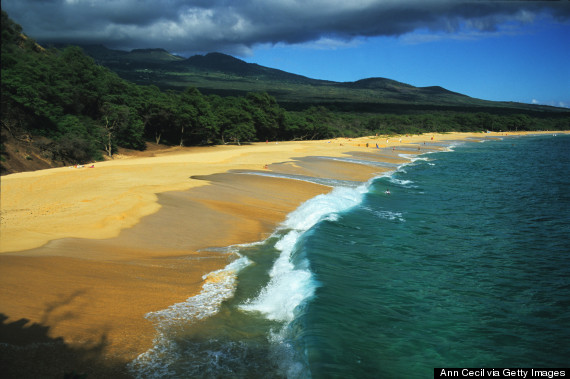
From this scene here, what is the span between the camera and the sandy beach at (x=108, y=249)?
20.1ft

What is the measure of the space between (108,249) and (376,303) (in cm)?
754

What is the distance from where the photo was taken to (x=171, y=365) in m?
5.87

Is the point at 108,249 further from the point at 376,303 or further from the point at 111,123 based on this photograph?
the point at 111,123

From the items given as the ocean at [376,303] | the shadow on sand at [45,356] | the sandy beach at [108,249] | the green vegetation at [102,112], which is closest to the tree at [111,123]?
the green vegetation at [102,112]

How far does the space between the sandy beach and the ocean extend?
2.29ft

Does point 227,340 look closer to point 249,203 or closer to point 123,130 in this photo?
point 249,203

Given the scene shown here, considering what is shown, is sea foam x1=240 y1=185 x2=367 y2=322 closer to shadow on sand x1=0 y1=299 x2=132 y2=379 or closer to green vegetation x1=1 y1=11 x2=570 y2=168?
shadow on sand x1=0 y1=299 x2=132 y2=379

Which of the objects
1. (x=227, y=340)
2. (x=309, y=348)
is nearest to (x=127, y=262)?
(x=227, y=340)

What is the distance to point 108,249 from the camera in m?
10.6

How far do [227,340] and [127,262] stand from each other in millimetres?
4468

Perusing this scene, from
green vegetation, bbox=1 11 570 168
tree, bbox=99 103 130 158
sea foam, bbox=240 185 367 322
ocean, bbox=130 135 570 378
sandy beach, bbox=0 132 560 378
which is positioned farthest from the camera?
tree, bbox=99 103 130 158

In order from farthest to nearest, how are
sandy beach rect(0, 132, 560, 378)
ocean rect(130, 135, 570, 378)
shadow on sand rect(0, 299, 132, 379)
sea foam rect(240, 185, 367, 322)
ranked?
1. sea foam rect(240, 185, 367, 322)
2. ocean rect(130, 135, 570, 378)
3. sandy beach rect(0, 132, 560, 378)
4. shadow on sand rect(0, 299, 132, 379)

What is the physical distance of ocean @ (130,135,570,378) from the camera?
643 centimetres

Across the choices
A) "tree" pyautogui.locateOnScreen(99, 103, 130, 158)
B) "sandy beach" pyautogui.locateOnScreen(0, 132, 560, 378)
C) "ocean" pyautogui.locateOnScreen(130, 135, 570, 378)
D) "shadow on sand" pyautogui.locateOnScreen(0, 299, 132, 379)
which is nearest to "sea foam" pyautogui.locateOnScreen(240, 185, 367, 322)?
"ocean" pyautogui.locateOnScreen(130, 135, 570, 378)
